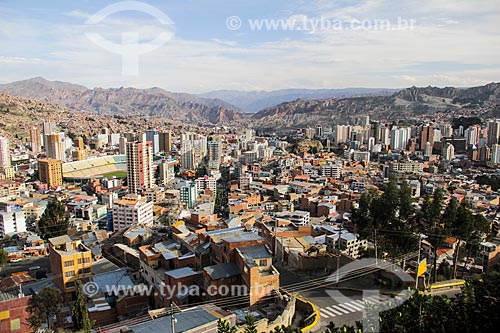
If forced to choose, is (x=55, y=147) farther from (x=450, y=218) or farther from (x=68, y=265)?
(x=450, y=218)

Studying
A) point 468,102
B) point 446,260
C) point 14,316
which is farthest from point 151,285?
point 468,102

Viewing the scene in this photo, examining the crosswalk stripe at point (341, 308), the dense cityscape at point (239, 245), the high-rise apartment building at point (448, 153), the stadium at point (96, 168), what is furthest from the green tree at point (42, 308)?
the high-rise apartment building at point (448, 153)

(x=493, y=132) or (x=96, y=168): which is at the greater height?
(x=493, y=132)

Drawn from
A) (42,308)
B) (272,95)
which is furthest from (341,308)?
(272,95)

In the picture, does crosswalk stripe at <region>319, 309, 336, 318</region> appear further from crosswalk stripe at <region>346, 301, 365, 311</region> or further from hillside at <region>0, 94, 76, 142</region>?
hillside at <region>0, 94, 76, 142</region>

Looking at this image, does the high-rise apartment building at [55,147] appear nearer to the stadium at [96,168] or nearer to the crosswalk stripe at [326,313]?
the stadium at [96,168]
